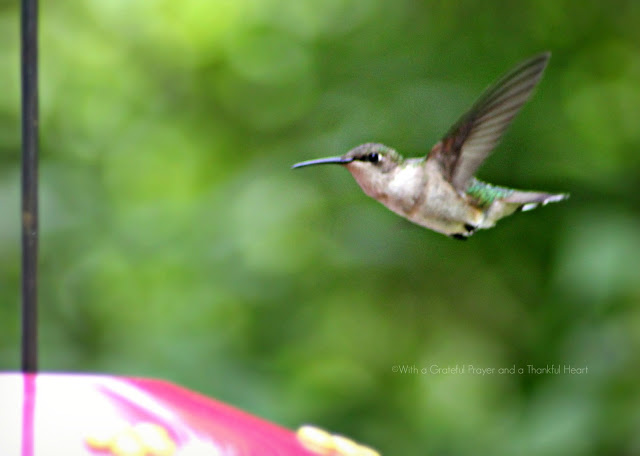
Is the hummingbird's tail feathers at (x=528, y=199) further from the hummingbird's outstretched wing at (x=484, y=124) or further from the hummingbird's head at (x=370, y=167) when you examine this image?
the hummingbird's head at (x=370, y=167)

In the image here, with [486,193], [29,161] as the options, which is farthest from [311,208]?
[29,161]

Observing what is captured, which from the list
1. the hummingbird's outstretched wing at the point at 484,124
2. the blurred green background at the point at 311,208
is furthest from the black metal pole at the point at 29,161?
the blurred green background at the point at 311,208

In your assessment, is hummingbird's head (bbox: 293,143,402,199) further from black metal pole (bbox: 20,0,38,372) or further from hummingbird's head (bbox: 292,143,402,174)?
black metal pole (bbox: 20,0,38,372)

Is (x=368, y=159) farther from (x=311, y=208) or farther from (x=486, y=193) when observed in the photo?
(x=311, y=208)

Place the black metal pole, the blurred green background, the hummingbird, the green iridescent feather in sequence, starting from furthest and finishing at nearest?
the blurred green background
the green iridescent feather
the hummingbird
the black metal pole

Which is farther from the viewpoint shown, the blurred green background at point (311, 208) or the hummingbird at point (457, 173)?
the blurred green background at point (311, 208)

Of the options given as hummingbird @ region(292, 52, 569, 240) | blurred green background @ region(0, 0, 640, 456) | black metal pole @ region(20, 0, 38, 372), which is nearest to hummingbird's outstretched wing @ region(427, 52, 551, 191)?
hummingbird @ region(292, 52, 569, 240)
